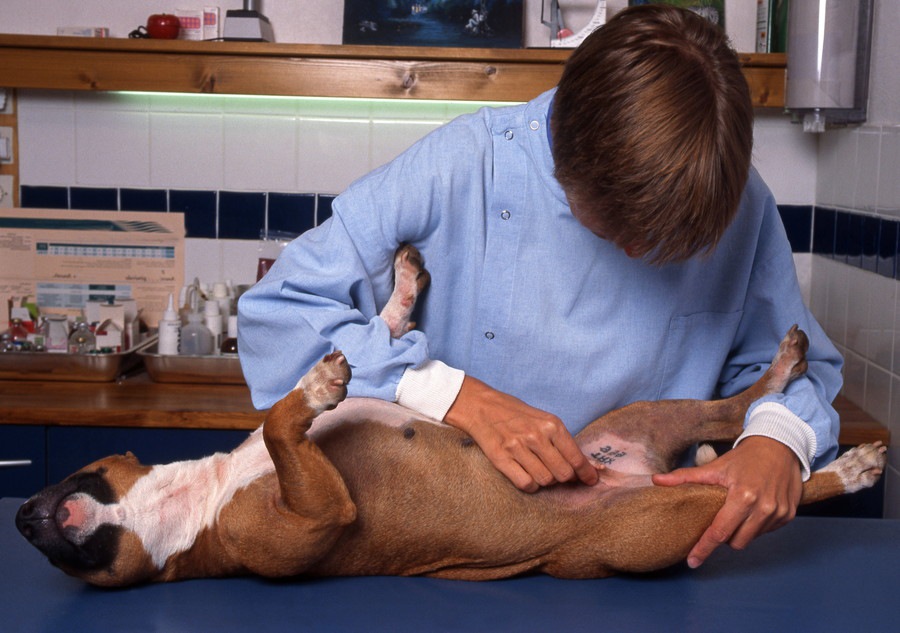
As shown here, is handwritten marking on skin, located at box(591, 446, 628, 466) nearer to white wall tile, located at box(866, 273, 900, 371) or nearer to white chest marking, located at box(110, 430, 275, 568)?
white chest marking, located at box(110, 430, 275, 568)

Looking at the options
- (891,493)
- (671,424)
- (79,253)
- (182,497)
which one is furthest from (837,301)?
(79,253)

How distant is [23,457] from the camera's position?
2.35 metres

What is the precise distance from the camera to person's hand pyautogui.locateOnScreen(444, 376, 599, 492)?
133 centimetres

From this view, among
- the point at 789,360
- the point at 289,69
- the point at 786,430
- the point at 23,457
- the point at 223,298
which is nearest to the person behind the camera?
the point at 786,430

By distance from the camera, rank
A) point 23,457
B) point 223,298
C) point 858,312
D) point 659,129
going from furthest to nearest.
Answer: point 223,298 < point 858,312 < point 23,457 < point 659,129

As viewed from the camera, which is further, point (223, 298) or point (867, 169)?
point (223, 298)

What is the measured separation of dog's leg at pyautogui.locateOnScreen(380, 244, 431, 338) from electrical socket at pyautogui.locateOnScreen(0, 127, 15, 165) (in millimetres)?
1911

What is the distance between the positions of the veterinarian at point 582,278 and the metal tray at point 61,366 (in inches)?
51.0

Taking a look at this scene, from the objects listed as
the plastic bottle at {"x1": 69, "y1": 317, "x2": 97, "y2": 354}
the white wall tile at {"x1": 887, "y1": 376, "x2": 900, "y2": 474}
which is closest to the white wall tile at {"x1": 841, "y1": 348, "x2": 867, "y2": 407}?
the white wall tile at {"x1": 887, "y1": 376, "x2": 900, "y2": 474}

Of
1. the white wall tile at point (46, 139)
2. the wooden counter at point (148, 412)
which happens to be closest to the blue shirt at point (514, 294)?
the wooden counter at point (148, 412)

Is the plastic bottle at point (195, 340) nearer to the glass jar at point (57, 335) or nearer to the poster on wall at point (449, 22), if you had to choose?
the glass jar at point (57, 335)

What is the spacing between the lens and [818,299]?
2838 millimetres

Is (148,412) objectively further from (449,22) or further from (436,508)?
(449,22)

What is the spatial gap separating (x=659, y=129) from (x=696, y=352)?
23.9 inches
